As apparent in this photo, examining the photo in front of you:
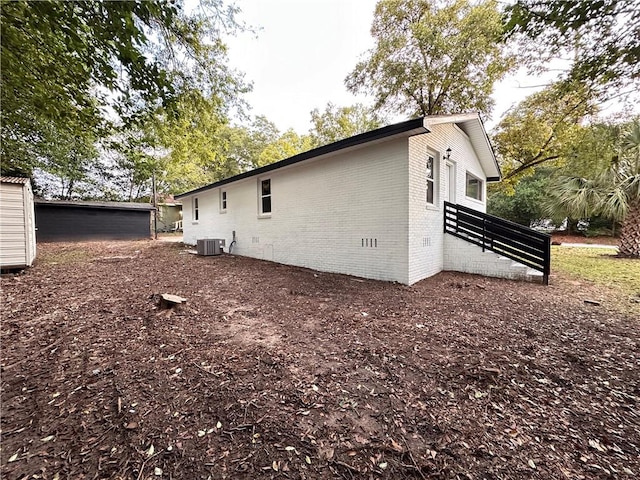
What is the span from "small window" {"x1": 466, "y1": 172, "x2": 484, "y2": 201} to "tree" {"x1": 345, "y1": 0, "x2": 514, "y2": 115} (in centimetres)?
377

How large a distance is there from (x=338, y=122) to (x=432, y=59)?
9735 mm

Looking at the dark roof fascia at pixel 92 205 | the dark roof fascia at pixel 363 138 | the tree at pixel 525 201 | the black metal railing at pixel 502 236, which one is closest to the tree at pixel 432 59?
the black metal railing at pixel 502 236

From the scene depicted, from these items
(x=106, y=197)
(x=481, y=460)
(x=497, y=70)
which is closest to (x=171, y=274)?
(x=481, y=460)

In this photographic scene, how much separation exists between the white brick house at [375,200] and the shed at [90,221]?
12.3m

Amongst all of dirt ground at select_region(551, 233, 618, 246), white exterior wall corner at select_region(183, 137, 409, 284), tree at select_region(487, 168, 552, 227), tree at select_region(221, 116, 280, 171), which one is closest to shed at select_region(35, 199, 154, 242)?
tree at select_region(221, 116, 280, 171)

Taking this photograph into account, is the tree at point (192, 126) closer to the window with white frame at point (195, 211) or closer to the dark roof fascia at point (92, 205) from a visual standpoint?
the window with white frame at point (195, 211)

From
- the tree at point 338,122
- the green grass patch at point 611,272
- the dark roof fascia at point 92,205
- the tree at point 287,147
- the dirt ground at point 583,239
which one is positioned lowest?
the green grass patch at point 611,272

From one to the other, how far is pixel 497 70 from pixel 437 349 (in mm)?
12503

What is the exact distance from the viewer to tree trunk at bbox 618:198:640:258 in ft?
32.2

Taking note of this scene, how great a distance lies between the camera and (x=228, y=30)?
5.43 meters

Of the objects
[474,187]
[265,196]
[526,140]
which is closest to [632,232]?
[526,140]

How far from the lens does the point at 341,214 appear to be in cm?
688

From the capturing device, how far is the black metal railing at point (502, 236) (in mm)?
6113

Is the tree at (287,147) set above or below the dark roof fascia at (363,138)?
above
